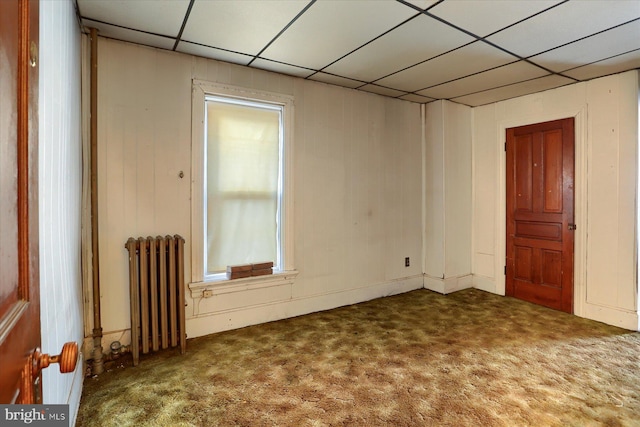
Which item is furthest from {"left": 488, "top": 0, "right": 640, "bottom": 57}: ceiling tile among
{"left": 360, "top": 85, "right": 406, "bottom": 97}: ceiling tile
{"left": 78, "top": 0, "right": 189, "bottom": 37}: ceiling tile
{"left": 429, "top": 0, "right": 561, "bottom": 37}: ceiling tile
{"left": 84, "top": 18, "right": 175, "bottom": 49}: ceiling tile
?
{"left": 84, "top": 18, "right": 175, "bottom": 49}: ceiling tile

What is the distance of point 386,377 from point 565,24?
2868 mm

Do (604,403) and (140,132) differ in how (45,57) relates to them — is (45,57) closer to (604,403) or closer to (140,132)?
(140,132)

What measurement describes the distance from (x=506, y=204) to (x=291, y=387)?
364cm

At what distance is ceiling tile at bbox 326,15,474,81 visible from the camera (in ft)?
8.36

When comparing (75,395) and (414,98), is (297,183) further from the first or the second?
(75,395)

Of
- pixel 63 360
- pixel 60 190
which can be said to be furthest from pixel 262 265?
pixel 63 360

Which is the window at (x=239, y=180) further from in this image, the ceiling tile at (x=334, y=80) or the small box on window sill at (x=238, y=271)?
the ceiling tile at (x=334, y=80)

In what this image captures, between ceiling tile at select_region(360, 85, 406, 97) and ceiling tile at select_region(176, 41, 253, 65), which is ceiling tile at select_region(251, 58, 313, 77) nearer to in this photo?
ceiling tile at select_region(176, 41, 253, 65)

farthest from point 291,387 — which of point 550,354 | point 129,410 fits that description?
point 550,354

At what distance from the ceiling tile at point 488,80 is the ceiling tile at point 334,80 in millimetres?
895

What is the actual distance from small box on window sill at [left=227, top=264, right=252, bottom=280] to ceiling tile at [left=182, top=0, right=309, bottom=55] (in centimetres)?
197

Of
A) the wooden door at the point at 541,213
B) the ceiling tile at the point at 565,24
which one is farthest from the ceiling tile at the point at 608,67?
the ceiling tile at the point at 565,24

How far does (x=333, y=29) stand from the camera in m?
2.56

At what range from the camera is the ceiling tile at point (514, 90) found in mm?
3643
